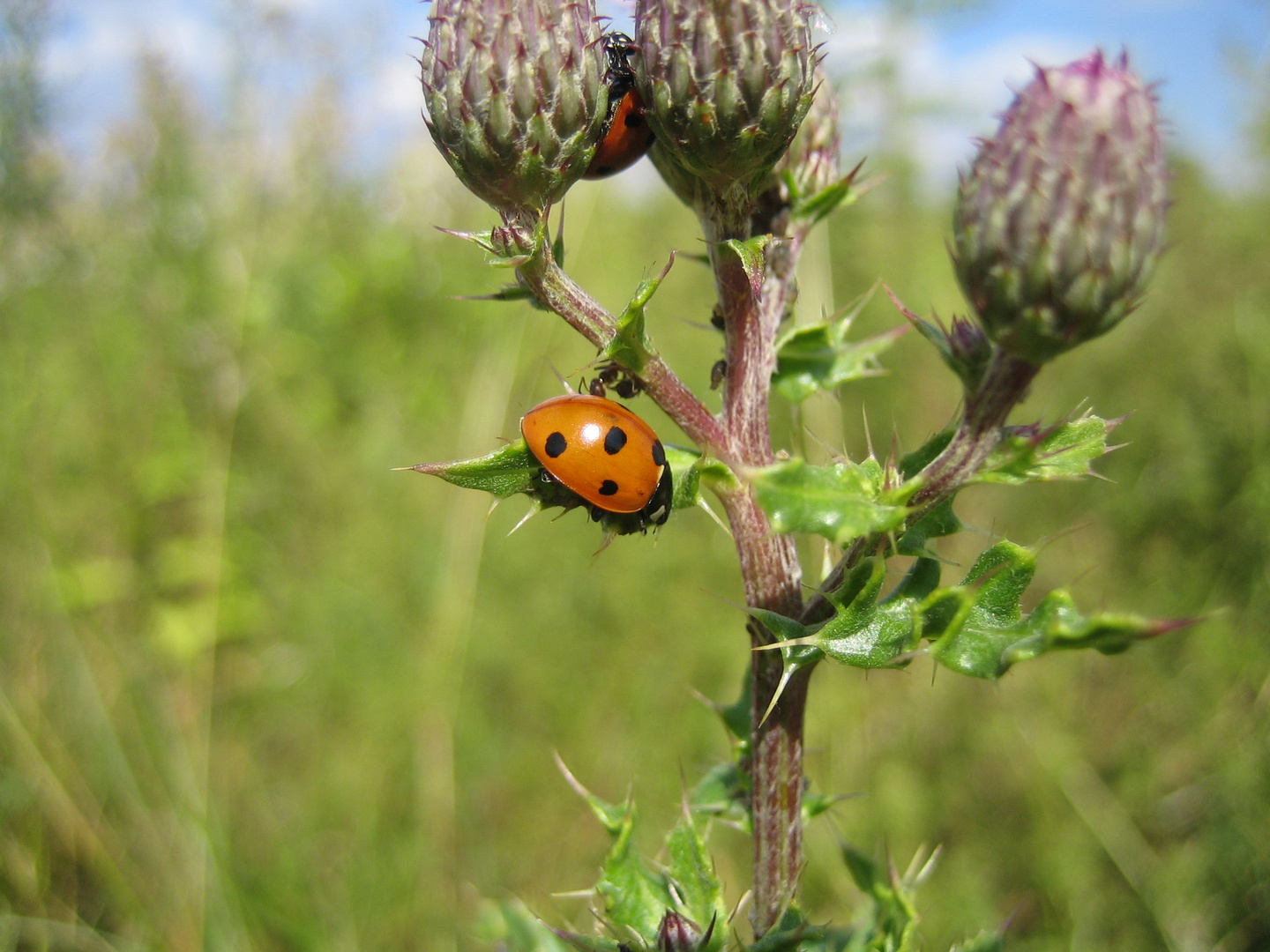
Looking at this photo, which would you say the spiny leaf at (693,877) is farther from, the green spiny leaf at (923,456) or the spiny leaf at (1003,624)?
the green spiny leaf at (923,456)

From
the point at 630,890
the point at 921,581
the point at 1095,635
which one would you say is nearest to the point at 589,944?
the point at 630,890

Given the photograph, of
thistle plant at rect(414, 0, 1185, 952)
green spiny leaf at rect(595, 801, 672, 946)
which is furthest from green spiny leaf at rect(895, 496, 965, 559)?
green spiny leaf at rect(595, 801, 672, 946)

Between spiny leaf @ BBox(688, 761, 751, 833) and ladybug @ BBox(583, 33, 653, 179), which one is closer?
ladybug @ BBox(583, 33, 653, 179)

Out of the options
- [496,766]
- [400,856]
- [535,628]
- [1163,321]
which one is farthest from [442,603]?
[1163,321]

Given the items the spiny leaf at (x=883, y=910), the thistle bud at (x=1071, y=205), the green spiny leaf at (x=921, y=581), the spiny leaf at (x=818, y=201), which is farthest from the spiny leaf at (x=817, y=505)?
the spiny leaf at (x=883, y=910)

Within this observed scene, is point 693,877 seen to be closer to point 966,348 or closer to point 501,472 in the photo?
point 501,472

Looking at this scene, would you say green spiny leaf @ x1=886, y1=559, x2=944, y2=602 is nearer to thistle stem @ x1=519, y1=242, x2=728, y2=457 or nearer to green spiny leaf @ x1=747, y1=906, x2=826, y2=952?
thistle stem @ x1=519, y1=242, x2=728, y2=457

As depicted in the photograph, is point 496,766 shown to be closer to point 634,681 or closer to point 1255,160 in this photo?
point 634,681
